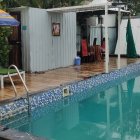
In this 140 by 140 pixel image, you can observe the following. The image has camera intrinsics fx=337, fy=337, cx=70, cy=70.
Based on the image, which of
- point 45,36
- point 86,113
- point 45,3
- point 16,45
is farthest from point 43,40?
point 86,113

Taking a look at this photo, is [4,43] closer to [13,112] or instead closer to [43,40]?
[43,40]

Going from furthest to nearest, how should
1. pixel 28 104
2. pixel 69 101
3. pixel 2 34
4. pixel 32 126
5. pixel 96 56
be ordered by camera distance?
pixel 96 56 < pixel 2 34 < pixel 69 101 < pixel 28 104 < pixel 32 126

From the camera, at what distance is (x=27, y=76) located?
35.1 feet

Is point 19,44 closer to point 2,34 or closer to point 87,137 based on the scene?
point 2,34

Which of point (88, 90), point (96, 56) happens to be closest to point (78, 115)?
point (88, 90)

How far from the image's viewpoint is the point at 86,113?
8.12 meters

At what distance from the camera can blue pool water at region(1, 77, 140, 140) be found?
6465 mm

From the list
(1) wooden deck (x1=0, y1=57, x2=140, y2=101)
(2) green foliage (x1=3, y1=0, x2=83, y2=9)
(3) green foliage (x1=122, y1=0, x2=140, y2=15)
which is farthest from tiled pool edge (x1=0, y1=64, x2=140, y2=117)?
(3) green foliage (x1=122, y1=0, x2=140, y2=15)

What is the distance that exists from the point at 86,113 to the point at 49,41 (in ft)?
15.5

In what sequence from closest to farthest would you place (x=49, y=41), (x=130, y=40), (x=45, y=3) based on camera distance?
1. (x=49, y=41)
2. (x=45, y=3)
3. (x=130, y=40)

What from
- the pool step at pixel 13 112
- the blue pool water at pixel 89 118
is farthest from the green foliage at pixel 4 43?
the pool step at pixel 13 112

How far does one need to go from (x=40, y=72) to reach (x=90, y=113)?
12.8ft

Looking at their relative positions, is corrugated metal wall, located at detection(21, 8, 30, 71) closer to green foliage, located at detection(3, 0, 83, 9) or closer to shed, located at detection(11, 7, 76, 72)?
shed, located at detection(11, 7, 76, 72)

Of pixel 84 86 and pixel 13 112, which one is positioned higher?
pixel 84 86
